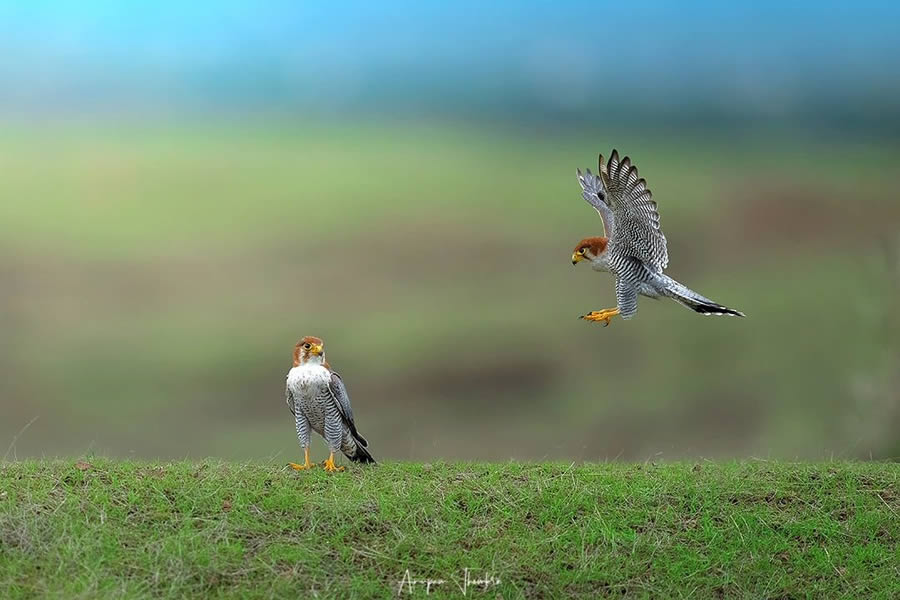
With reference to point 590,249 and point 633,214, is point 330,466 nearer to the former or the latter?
point 590,249

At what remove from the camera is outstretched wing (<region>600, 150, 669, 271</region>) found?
30.5ft

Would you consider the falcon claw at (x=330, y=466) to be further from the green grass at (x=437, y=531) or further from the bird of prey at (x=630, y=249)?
the bird of prey at (x=630, y=249)

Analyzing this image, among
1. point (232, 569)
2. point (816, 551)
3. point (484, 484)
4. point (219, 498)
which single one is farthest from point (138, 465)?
point (816, 551)

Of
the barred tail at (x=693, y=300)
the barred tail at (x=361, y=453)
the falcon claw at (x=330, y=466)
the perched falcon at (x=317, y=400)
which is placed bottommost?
the falcon claw at (x=330, y=466)

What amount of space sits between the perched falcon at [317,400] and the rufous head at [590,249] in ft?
8.15

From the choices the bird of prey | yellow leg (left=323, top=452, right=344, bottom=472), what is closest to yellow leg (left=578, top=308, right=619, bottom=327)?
the bird of prey

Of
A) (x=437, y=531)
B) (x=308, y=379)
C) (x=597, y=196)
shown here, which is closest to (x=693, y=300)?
(x=597, y=196)

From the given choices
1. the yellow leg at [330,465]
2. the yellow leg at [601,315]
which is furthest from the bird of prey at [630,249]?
Result: the yellow leg at [330,465]

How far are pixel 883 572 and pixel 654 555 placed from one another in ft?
6.30

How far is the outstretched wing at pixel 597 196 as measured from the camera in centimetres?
978

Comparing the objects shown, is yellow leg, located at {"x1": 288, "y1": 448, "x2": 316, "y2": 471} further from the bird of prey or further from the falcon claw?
the bird of prey

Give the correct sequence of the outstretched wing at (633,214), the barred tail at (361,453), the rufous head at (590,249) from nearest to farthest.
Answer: the outstretched wing at (633,214) < the rufous head at (590,249) < the barred tail at (361,453)

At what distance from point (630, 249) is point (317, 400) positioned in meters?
3.16

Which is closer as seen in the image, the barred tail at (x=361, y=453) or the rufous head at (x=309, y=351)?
the rufous head at (x=309, y=351)
